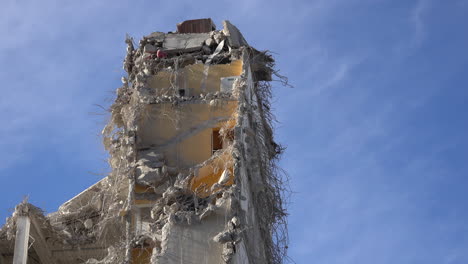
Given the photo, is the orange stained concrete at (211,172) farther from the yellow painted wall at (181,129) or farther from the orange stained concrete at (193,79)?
the orange stained concrete at (193,79)

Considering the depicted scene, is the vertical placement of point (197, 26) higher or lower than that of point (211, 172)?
higher

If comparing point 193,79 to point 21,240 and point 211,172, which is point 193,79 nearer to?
point 211,172

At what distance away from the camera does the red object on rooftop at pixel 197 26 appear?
24.2m

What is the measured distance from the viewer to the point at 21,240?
19.6m

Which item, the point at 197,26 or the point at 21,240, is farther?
the point at 197,26

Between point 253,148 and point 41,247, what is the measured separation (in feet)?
13.0

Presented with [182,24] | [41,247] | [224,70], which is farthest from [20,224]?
[182,24]

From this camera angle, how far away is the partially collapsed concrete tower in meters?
18.8

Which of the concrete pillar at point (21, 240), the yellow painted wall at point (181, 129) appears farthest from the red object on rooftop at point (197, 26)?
the concrete pillar at point (21, 240)

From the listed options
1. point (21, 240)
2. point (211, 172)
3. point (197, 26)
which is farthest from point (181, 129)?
point (197, 26)

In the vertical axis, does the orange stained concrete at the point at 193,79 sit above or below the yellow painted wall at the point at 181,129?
above

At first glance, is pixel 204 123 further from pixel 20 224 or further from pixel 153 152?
pixel 20 224

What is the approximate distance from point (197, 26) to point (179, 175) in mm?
5286

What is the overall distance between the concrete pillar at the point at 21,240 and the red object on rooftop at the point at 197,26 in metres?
5.98
